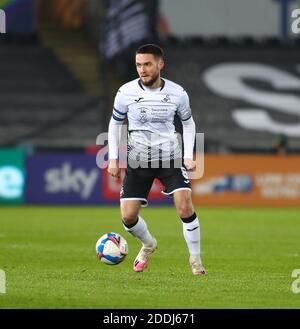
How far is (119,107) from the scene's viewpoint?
1168cm

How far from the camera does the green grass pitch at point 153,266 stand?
9590mm

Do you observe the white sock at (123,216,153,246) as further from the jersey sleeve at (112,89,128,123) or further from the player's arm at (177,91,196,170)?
the jersey sleeve at (112,89,128,123)

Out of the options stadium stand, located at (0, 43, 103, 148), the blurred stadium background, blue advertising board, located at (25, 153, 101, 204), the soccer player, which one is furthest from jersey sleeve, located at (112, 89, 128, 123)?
stadium stand, located at (0, 43, 103, 148)

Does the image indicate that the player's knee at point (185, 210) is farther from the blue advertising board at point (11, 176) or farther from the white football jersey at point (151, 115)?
the blue advertising board at point (11, 176)

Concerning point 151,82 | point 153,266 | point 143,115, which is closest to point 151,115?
point 143,115

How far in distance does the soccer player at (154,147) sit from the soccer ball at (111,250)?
257mm

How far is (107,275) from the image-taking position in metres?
11.6

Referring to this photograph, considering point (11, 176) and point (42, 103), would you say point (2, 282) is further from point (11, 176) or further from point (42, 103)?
point (42, 103)

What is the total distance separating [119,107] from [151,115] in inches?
14.0

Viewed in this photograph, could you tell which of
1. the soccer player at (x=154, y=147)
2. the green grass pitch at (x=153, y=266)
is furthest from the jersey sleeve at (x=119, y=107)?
the green grass pitch at (x=153, y=266)

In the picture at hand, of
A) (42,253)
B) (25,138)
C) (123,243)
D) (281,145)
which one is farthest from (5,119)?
(123,243)

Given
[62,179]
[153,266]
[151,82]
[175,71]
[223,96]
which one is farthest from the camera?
[223,96]
